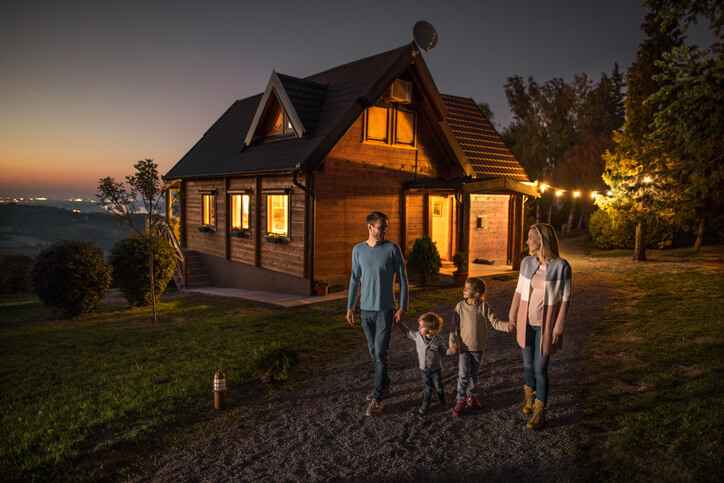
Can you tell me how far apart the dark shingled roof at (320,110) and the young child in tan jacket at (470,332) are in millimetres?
8285

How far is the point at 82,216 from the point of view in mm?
79750

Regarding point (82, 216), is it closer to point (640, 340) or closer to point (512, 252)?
point (512, 252)

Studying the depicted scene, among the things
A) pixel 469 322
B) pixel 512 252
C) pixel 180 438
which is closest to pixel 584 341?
pixel 469 322

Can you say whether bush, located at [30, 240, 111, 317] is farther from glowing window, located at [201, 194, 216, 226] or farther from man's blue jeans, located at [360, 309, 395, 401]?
man's blue jeans, located at [360, 309, 395, 401]

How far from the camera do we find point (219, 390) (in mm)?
5480

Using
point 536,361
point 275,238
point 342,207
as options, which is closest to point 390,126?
point 342,207

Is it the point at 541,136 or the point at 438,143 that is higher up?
the point at 541,136

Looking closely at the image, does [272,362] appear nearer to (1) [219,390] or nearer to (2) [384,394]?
(1) [219,390]

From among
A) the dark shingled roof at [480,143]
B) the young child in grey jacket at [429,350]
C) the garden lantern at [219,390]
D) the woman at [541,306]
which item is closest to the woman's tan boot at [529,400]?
the woman at [541,306]

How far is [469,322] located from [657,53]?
1840cm

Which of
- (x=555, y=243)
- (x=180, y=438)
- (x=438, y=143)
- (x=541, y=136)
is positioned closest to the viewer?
(x=555, y=243)

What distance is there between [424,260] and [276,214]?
5089 mm

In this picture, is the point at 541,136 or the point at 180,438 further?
the point at 541,136

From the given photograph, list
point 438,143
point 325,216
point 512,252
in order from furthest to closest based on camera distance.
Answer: point 512,252, point 438,143, point 325,216
